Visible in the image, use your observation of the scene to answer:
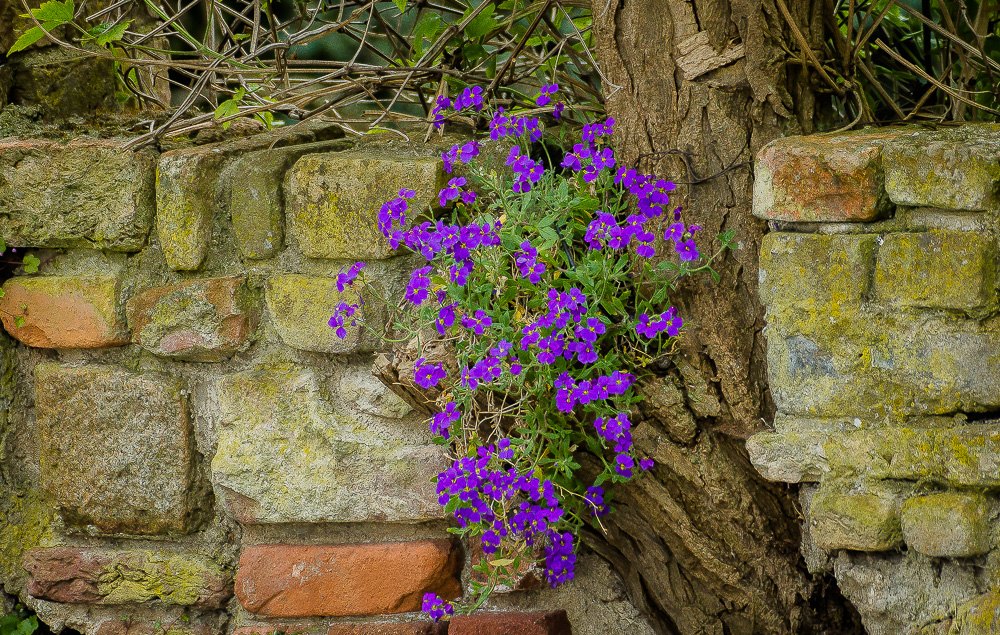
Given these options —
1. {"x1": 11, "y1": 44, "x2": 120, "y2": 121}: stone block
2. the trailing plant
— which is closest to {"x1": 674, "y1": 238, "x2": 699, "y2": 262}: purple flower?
the trailing plant

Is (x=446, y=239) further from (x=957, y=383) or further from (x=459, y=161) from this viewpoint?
(x=957, y=383)

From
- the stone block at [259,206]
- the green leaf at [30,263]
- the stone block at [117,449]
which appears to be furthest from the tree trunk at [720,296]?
the green leaf at [30,263]

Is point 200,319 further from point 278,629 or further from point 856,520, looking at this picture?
point 856,520

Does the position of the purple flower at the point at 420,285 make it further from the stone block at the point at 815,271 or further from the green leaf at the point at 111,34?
the green leaf at the point at 111,34

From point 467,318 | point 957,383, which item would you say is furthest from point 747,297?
point 467,318

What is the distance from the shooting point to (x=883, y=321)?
3.66ft

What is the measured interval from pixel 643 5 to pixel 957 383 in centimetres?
68

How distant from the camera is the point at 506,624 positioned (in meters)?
1.41

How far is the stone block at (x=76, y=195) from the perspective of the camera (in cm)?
150

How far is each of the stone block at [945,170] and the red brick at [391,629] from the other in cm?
94

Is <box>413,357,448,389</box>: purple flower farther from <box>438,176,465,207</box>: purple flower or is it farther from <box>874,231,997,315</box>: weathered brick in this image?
<box>874,231,997,315</box>: weathered brick

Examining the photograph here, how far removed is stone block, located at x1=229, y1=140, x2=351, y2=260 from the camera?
4.73ft

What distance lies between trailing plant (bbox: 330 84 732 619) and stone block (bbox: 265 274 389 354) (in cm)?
3

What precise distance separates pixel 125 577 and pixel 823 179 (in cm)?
129
